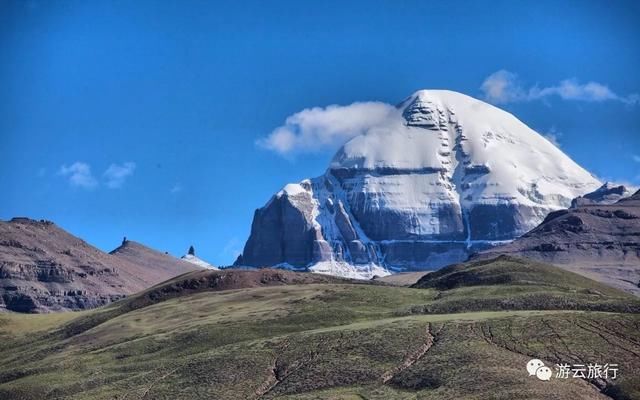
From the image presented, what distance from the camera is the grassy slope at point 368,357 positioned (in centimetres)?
12900

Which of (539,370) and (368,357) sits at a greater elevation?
(368,357)

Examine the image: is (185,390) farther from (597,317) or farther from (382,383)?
(597,317)

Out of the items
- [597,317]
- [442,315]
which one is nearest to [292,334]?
[442,315]

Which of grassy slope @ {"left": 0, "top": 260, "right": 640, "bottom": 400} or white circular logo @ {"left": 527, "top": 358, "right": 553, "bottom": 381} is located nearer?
white circular logo @ {"left": 527, "top": 358, "right": 553, "bottom": 381}

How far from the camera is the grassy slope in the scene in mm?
129000

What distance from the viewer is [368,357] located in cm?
14775

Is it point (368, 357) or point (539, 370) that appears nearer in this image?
point (539, 370)

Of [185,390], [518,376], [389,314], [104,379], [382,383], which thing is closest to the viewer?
[518,376]

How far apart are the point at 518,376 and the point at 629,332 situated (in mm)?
23826

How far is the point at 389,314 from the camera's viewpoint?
192 meters

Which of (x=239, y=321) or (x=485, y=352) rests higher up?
(x=239, y=321)

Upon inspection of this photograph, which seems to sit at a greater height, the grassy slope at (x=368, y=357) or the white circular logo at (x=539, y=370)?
the grassy slope at (x=368, y=357)

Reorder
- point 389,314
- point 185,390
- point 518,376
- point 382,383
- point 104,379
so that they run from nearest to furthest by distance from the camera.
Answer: point 518,376 → point 382,383 → point 185,390 → point 104,379 → point 389,314

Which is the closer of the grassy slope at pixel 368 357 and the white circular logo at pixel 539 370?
the white circular logo at pixel 539 370
